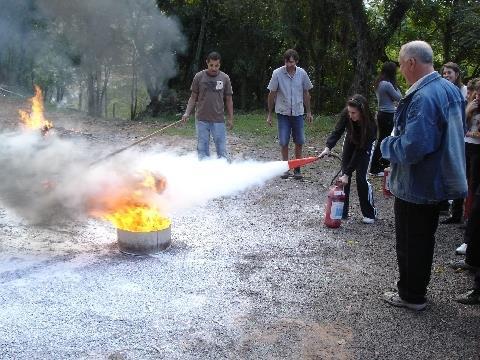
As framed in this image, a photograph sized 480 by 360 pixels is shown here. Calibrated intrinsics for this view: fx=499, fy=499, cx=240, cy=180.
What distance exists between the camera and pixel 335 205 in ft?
21.1

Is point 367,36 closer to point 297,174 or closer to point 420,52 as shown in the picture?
point 297,174

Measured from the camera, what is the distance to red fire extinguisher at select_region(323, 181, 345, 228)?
638 centimetres

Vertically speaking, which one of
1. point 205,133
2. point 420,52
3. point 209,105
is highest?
point 420,52

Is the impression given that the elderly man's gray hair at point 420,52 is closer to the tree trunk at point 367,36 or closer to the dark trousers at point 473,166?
the dark trousers at point 473,166

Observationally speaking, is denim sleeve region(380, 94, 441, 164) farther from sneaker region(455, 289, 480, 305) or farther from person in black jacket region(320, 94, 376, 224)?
person in black jacket region(320, 94, 376, 224)

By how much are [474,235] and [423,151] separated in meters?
1.49

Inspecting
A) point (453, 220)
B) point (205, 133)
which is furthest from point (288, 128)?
point (453, 220)

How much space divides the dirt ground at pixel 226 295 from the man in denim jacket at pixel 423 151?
754 millimetres

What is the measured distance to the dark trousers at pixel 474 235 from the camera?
4816 millimetres

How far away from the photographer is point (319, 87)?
748 inches

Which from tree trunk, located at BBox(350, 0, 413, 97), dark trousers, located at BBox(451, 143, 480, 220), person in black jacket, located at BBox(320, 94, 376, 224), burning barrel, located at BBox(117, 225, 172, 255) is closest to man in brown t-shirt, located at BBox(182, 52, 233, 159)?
person in black jacket, located at BBox(320, 94, 376, 224)

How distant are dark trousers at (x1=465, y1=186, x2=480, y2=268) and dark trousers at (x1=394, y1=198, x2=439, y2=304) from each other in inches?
30.9

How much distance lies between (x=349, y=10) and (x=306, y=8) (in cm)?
331

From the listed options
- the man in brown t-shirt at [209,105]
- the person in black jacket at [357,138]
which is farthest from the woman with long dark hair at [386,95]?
the man in brown t-shirt at [209,105]
